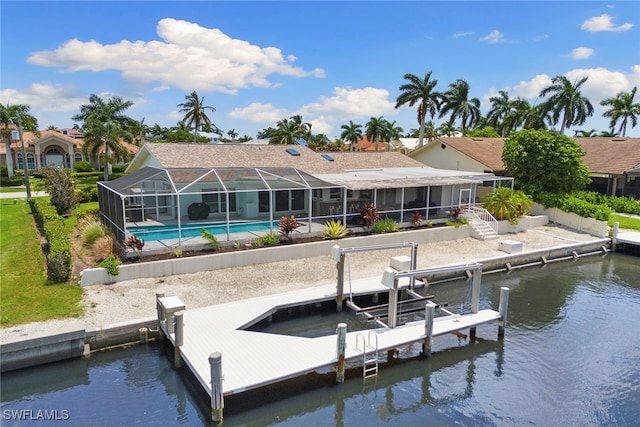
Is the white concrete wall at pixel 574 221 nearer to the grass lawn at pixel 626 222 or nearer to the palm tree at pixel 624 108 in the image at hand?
the grass lawn at pixel 626 222

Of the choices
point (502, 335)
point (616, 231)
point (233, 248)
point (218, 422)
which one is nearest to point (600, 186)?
point (616, 231)

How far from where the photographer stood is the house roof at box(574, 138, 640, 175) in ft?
105

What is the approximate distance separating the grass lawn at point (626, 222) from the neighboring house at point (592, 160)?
15.0 feet

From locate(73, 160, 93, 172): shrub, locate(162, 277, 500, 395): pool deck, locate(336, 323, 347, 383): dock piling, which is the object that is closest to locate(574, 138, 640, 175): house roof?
locate(162, 277, 500, 395): pool deck

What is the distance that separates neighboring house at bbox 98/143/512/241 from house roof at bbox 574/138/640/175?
12924 mm

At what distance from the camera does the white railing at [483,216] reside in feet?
75.7

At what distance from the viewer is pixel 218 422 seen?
28.5ft

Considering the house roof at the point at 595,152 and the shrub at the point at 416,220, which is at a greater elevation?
the house roof at the point at 595,152

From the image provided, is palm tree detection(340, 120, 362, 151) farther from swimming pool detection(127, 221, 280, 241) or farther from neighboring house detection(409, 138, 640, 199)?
swimming pool detection(127, 221, 280, 241)

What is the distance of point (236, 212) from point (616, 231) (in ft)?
66.1

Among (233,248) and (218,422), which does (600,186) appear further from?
(218,422)

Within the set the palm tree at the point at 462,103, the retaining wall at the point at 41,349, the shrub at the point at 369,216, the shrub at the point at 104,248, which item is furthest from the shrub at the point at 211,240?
the palm tree at the point at 462,103

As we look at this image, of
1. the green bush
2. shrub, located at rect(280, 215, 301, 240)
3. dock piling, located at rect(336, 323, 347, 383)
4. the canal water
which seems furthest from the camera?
the green bush

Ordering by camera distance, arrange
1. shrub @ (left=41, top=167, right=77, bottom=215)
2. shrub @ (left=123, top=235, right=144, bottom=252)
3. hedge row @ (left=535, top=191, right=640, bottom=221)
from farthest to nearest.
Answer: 1. shrub @ (left=41, top=167, right=77, bottom=215)
2. hedge row @ (left=535, top=191, right=640, bottom=221)
3. shrub @ (left=123, top=235, right=144, bottom=252)
